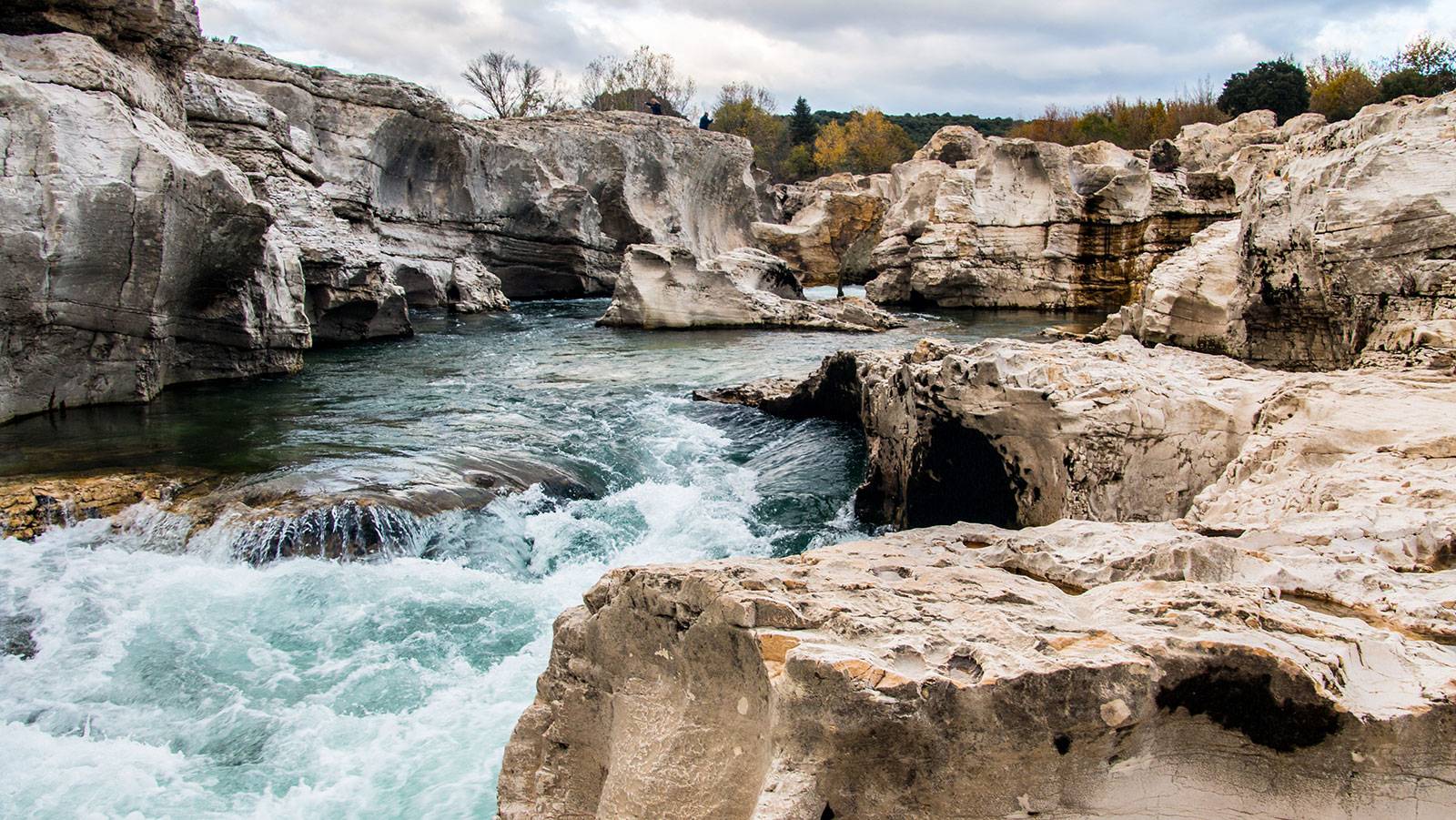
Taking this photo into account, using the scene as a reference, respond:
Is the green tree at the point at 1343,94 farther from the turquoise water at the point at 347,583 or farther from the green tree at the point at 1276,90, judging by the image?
the turquoise water at the point at 347,583

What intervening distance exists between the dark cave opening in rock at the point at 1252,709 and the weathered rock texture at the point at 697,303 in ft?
50.9

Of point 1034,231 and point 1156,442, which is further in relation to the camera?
point 1034,231

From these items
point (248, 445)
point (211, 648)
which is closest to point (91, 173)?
point (248, 445)

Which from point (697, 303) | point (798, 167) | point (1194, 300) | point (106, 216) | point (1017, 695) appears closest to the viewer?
point (1017, 695)

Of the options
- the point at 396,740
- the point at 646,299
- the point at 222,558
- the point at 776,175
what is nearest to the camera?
the point at 396,740

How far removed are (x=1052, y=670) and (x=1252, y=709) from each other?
1.38 ft

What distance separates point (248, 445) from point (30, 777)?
452 cm

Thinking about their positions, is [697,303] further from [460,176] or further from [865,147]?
[865,147]

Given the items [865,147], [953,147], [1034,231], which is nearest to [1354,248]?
[1034,231]

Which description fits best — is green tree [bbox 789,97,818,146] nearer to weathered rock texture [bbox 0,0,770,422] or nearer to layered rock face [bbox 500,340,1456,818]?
weathered rock texture [bbox 0,0,770,422]

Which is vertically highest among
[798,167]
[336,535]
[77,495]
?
[798,167]

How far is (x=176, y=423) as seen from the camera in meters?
8.69

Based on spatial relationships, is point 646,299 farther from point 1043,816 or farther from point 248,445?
point 1043,816

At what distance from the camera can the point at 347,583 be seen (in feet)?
18.4
